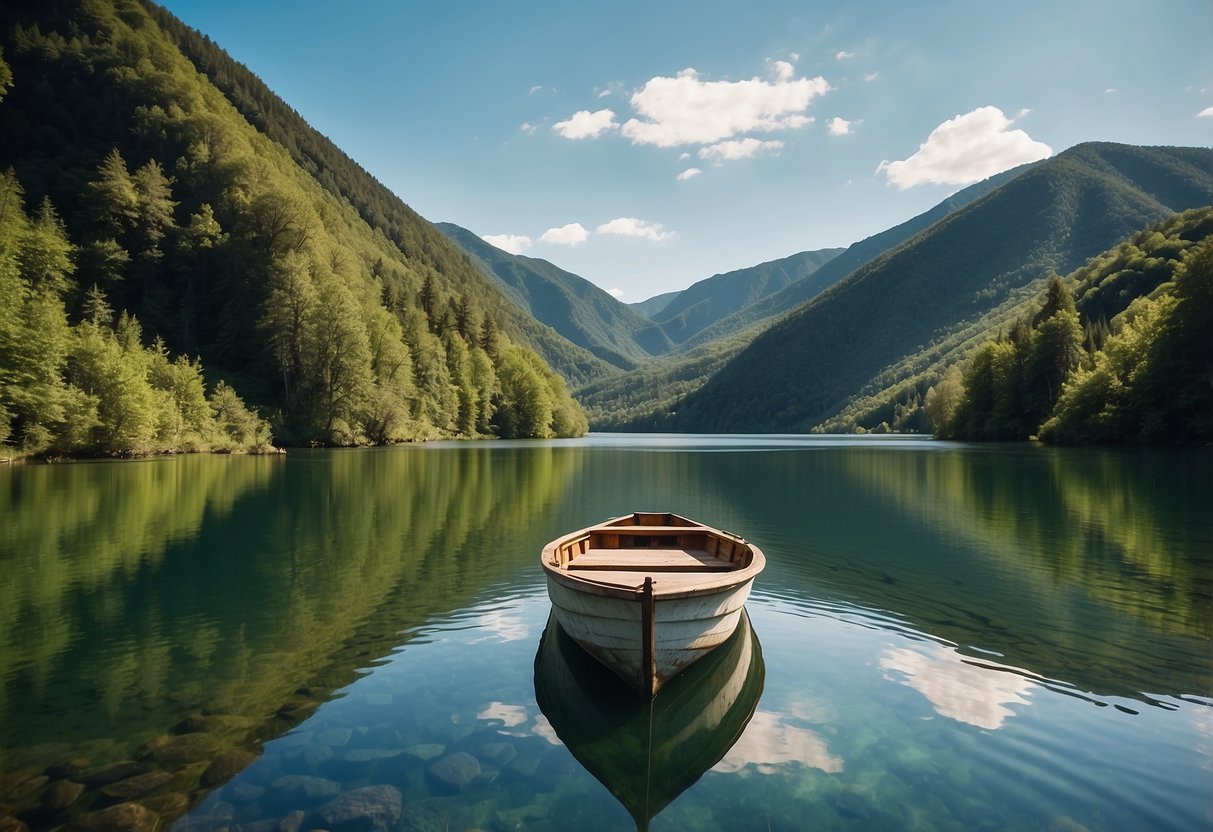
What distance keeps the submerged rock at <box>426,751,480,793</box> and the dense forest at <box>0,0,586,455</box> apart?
146 feet

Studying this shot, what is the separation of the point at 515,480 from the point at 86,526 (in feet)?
71.4

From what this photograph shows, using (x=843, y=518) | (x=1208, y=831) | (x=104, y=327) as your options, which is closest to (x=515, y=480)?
(x=843, y=518)

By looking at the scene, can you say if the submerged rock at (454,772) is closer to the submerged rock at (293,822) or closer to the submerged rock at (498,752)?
the submerged rock at (498,752)

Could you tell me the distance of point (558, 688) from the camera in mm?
9578

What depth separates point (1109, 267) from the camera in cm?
11962

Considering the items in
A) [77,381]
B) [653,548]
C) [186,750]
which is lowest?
[186,750]

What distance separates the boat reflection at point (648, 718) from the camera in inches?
279

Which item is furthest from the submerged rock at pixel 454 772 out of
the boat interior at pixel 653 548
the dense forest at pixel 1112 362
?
the dense forest at pixel 1112 362

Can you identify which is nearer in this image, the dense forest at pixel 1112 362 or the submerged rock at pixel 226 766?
the submerged rock at pixel 226 766

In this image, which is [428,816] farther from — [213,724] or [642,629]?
[213,724]

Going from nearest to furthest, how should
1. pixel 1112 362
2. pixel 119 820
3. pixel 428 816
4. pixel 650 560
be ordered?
pixel 119 820, pixel 428 816, pixel 650 560, pixel 1112 362

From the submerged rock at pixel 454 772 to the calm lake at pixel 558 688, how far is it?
3 cm

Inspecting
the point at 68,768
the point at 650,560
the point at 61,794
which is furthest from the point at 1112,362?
the point at 61,794

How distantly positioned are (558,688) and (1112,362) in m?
77.2
